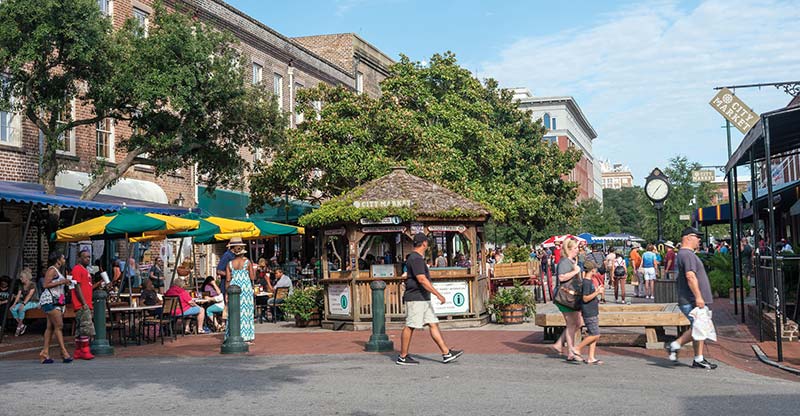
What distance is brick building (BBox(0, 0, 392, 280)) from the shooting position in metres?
22.2

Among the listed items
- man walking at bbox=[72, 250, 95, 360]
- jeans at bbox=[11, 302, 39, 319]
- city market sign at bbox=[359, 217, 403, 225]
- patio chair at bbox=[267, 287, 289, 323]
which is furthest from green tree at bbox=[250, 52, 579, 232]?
man walking at bbox=[72, 250, 95, 360]

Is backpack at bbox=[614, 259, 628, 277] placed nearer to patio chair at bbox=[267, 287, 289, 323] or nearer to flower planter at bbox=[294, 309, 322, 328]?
patio chair at bbox=[267, 287, 289, 323]

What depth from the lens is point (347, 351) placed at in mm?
13531

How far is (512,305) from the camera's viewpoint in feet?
58.5

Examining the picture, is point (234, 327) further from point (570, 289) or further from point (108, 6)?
point (108, 6)

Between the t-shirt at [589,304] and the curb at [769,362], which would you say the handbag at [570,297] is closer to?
the t-shirt at [589,304]

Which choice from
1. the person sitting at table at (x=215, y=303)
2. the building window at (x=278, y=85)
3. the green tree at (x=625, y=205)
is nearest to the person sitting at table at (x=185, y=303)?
the person sitting at table at (x=215, y=303)

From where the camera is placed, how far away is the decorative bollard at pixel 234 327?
1326 cm

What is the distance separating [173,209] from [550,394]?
16907 mm

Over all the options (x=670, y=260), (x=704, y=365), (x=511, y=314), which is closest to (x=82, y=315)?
(x=511, y=314)

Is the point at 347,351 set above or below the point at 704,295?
below

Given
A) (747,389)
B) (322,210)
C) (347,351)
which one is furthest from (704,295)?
(322,210)

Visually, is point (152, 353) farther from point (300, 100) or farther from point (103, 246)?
point (300, 100)

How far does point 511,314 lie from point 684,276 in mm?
7244
